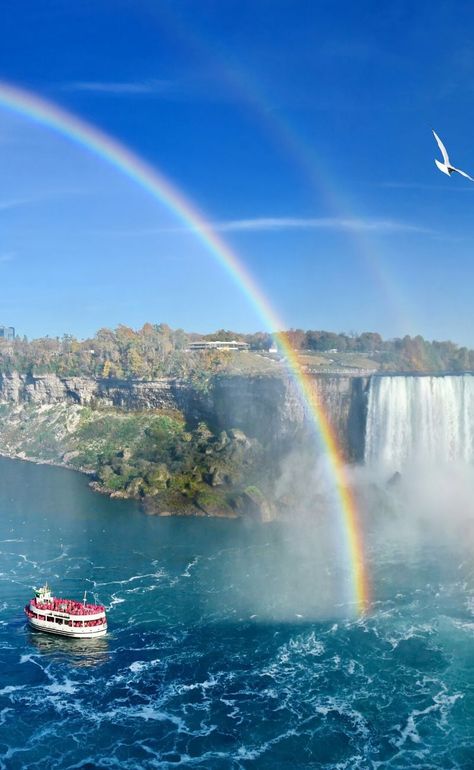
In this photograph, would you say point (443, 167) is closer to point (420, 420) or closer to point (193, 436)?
point (420, 420)

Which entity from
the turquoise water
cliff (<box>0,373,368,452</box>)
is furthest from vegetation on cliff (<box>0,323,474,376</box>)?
the turquoise water

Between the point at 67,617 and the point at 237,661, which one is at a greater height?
the point at 67,617

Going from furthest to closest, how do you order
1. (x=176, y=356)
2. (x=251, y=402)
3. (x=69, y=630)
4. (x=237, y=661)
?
(x=176, y=356)
(x=251, y=402)
(x=69, y=630)
(x=237, y=661)

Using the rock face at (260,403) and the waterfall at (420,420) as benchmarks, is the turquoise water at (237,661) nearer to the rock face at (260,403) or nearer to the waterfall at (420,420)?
the waterfall at (420,420)

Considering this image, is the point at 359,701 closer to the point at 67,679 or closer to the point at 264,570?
the point at 67,679

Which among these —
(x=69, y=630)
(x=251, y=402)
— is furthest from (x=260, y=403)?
(x=69, y=630)

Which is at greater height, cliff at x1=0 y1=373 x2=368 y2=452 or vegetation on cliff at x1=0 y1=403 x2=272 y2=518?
cliff at x1=0 y1=373 x2=368 y2=452

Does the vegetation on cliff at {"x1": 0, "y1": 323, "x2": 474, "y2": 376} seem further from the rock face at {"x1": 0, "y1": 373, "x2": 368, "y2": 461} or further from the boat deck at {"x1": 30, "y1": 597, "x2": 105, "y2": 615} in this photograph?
the boat deck at {"x1": 30, "y1": 597, "x2": 105, "y2": 615}

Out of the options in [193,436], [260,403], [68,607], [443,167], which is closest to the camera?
[443,167]
